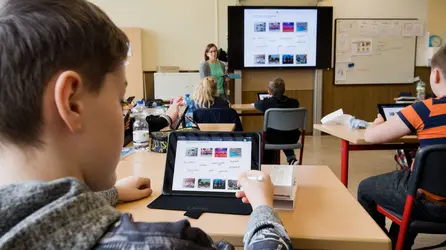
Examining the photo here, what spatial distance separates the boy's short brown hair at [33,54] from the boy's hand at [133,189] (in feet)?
2.41

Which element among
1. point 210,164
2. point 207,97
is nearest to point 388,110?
point 207,97

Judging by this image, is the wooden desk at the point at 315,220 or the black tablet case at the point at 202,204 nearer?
the wooden desk at the point at 315,220

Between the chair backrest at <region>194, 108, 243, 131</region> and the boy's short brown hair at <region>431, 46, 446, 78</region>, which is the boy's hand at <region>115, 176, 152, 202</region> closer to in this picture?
the boy's short brown hair at <region>431, 46, 446, 78</region>

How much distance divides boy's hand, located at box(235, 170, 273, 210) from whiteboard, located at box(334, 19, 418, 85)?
572 centimetres

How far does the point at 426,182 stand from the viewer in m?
1.61

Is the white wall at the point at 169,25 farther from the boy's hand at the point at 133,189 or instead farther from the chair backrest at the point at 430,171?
the boy's hand at the point at 133,189

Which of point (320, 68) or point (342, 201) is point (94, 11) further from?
point (320, 68)

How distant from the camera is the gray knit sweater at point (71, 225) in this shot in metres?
0.38

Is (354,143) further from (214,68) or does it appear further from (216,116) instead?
(214,68)

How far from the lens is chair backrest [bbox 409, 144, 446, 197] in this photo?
1540 millimetres

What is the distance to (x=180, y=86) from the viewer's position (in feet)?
21.3

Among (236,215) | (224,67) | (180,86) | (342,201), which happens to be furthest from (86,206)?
(180,86)

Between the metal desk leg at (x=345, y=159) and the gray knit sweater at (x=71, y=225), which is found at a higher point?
the gray knit sweater at (x=71, y=225)

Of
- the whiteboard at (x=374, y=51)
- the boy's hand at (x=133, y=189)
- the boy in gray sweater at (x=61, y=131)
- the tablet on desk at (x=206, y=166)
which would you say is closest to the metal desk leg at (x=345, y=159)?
the tablet on desk at (x=206, y=166)
